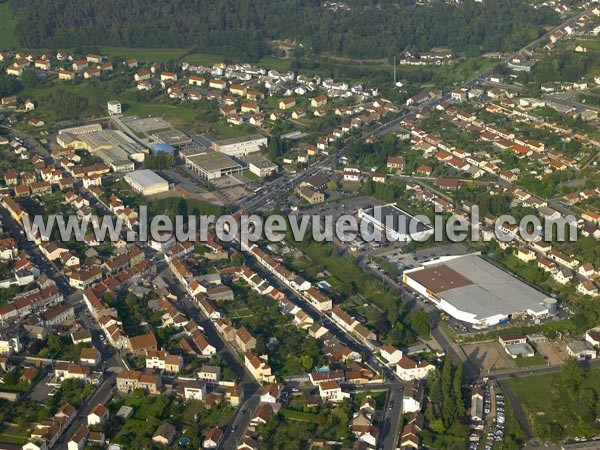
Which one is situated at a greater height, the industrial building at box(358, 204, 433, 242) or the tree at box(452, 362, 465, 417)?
the tree at box(452, 362, 465, 417)

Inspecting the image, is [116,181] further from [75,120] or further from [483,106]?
[483,106]

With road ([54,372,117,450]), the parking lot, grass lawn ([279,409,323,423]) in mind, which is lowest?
road ([54,372,117,450])

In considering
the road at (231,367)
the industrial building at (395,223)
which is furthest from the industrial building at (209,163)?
the road at (231,367)

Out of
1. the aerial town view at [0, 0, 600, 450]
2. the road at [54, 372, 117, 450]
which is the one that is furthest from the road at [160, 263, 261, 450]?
the road at [54, 372, 117, 450]

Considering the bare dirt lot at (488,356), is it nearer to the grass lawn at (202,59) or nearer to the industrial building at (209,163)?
the industrial building at (209,163)

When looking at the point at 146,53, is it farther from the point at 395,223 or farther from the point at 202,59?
the point at 395,223

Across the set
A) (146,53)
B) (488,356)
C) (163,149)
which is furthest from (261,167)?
(146,53)

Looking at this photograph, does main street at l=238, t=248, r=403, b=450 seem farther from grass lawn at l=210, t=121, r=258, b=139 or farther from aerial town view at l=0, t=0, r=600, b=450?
grass lawn at l=210, t=121, r=258, b=139
